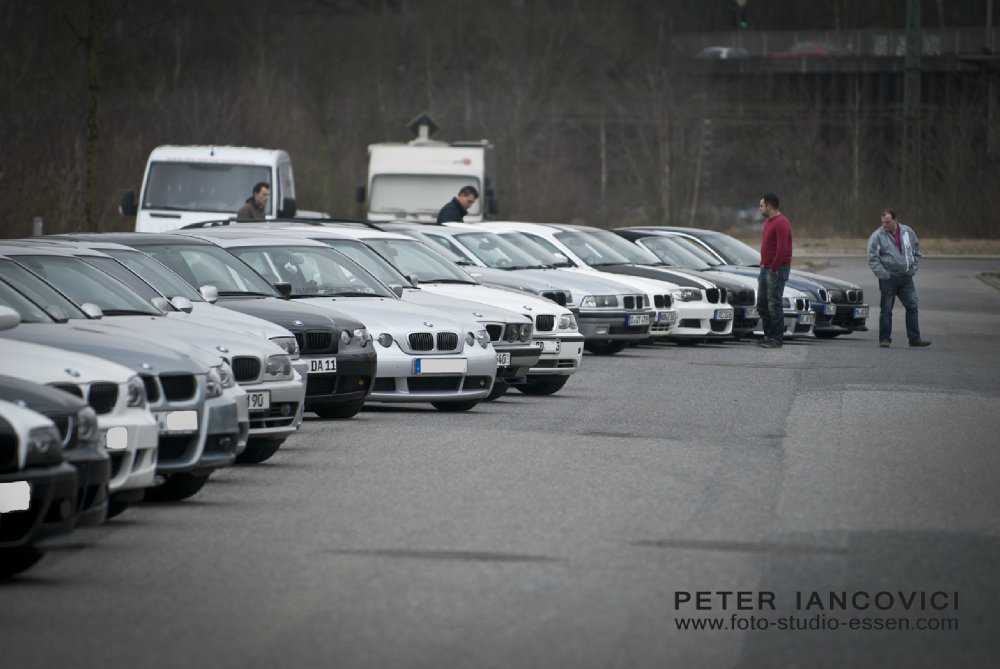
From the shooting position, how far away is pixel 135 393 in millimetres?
9734

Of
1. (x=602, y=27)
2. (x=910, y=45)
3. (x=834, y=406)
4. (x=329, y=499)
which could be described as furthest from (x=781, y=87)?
(x=329, y=499)

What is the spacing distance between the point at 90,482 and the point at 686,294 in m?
17.8

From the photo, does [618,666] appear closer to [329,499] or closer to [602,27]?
[329,499]

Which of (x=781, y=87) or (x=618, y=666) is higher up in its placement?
(x=781, y=87)

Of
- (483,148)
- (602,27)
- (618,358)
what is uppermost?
(602,27)

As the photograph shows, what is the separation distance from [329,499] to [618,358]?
13.2 metres

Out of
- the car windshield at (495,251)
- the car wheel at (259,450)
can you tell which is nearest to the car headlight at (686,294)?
the car windshield at (495,251)

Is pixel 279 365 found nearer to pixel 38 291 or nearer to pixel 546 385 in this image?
pixel 38 291

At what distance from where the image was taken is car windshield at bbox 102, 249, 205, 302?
47.4 ft

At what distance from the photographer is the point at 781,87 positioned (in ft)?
270

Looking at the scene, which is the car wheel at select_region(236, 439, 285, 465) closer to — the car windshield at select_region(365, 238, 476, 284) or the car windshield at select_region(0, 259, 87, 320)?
the car windshield at select_region(0, 259, 87, 320)

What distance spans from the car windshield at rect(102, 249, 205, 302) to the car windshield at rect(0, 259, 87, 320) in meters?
2.15

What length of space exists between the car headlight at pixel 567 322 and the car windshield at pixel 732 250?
10869 millimetres

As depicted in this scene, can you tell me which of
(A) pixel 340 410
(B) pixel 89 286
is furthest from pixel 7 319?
(A) pixel 340 410
